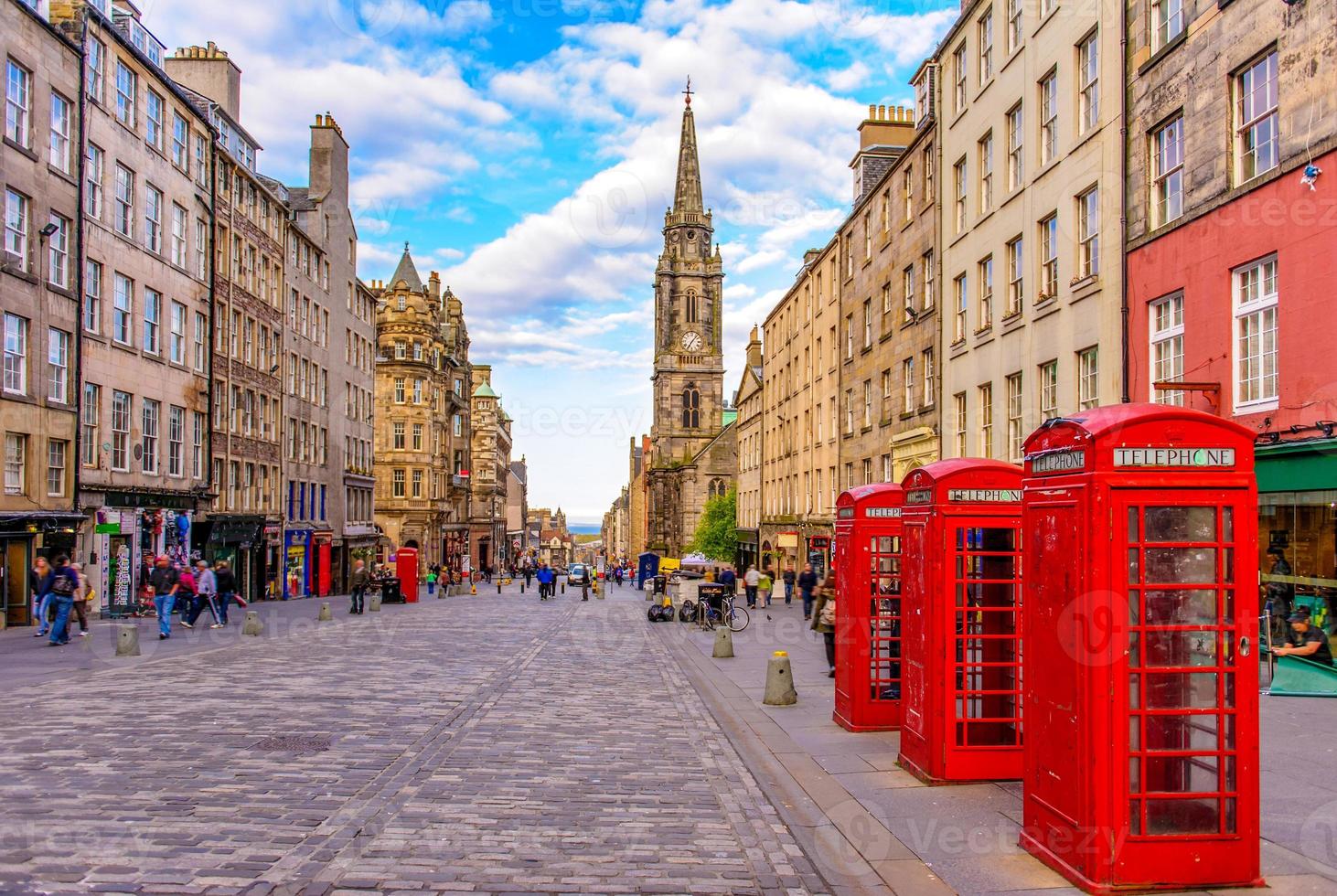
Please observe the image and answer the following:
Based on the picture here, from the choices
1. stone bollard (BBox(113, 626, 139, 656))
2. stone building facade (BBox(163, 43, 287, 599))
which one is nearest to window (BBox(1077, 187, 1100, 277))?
stone bollard (BBox(113, 626, 139, 656))

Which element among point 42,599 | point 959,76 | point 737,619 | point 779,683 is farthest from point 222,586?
point 959,76

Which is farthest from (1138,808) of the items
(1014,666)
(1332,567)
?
(1332,567)

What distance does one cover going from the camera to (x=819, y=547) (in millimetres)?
41688

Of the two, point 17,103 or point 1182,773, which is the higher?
point 17,103

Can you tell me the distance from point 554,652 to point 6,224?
16.9 m

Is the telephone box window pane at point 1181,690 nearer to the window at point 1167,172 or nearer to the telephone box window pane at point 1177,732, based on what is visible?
the telephone box window pane at point 1177,732

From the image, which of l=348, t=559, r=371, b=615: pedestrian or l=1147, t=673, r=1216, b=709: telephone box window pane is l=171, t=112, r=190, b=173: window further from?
l=1147, t=673, r=1216, b=709: telephone box window pane

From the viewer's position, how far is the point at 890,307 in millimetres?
34344

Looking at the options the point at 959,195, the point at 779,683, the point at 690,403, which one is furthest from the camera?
the point at 690,403

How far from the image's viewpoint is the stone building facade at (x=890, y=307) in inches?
1208

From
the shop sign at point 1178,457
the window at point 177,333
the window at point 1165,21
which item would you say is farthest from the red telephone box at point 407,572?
the shop sign at point 1178,457

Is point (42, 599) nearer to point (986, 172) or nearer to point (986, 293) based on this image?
point (986, 293)

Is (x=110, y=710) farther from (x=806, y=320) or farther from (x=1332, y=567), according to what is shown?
(x=806, y=320)

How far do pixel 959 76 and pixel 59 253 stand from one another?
2440 cm
